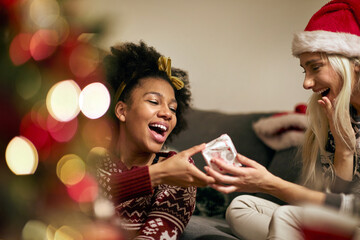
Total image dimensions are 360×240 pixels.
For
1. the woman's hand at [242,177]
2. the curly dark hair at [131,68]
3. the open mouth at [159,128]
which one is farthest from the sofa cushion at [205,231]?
the curly dark hair at [131,68]

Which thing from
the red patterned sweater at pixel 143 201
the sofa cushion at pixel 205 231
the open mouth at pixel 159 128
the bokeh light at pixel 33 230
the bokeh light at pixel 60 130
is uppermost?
the bokeh light at pixel 60 130

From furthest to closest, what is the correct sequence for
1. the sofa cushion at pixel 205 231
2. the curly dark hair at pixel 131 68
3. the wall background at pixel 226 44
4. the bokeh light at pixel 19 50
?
1. the wall background at pixel 226 44
2. the curly dark hair at pixel 131 68
3. the sofa cushion at pixel 205 231
4. the bokeh light at pixel 19 50

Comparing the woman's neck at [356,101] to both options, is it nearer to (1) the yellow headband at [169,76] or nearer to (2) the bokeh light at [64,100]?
(1) the yellow headband at [169,76]

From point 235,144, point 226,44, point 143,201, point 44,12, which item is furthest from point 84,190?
point 226,44

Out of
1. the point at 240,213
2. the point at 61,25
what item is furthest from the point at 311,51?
the point at 61,25

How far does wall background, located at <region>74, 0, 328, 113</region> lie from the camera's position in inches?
64.4

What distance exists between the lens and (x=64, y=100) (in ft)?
1.86

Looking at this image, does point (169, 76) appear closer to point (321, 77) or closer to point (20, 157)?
point (321, 77)

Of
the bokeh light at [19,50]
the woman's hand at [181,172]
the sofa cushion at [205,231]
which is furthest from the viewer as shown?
the sofa cushion at [205,231]

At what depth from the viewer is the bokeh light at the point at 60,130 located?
1.80 feet

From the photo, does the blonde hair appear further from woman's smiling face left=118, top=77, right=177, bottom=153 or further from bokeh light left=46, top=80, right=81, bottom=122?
bokeh light left=46, top=80, right=81, bottom=122

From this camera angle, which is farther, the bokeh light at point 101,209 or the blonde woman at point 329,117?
the blonde woman at point 329,117

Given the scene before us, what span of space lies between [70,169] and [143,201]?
526 mm

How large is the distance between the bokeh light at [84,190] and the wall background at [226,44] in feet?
3.50
